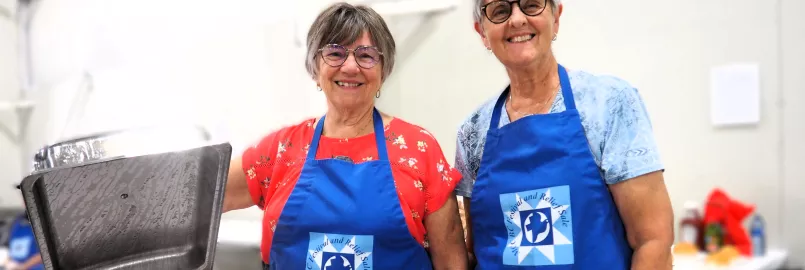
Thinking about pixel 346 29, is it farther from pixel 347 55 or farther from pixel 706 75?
pixel 706 75

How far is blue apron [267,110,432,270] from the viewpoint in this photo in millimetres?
1249

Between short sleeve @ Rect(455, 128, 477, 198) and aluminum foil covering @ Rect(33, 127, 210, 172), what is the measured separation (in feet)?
1.79

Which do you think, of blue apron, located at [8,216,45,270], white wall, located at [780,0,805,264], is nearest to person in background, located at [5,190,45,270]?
blue apron, located at [8,216,45,270]

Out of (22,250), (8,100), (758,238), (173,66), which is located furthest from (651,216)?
(8,100)

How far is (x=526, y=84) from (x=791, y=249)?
5.60ft

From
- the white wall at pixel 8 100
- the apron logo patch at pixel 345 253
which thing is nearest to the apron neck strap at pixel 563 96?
the apron logo patch at pixel 345 253

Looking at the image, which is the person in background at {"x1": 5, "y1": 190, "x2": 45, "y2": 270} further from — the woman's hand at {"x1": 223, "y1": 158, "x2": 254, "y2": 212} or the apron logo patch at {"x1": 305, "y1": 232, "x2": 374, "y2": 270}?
the apron logo patch at {"x1": 305, "y1": 232, "x2": 374, "y2": 270}

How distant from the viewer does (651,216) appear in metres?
1.11

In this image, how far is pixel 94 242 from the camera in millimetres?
1023

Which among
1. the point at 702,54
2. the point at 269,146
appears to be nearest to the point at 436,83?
the point at 702,54

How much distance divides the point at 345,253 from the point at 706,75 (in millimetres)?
1790

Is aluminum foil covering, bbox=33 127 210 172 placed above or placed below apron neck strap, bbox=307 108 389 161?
above

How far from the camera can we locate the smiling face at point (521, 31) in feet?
3.93

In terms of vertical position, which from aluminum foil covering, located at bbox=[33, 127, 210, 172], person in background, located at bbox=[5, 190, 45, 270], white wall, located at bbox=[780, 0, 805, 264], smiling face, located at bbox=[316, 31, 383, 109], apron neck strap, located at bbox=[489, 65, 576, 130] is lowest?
person in background, located at bbox=[5, 190, 45, 270]
